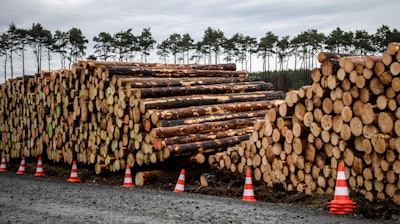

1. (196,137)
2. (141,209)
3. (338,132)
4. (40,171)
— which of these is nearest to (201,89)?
(196,137)

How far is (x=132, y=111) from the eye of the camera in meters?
13.9

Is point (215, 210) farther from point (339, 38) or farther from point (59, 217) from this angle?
point (339, 38)

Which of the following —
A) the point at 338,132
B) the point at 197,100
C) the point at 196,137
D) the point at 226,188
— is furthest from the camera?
the point at 197,100

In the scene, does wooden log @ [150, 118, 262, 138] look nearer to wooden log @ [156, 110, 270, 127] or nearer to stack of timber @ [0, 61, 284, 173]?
stack of timber @ [0, 61, 284, 173]

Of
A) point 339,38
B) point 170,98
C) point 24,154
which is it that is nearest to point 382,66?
point 170,98

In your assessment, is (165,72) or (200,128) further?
(165,72)

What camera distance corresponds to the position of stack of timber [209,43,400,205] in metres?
8.73

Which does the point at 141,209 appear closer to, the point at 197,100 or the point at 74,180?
the point at 74,180

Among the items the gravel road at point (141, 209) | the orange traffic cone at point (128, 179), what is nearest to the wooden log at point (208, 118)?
the orange traffic cone at point (128, 179)

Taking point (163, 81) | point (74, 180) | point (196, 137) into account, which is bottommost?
point (74, 180)

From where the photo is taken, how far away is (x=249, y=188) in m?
10.2

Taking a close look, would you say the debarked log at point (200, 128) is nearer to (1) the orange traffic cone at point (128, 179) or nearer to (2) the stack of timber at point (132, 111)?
(2) the stack of timber at point (132, 111)

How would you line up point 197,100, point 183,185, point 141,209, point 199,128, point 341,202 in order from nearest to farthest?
1. point 341,202
2. point 141,209
3. point 183,185
4. point 199,128
5. point 197,100

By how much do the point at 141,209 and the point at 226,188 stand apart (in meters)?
3.41
